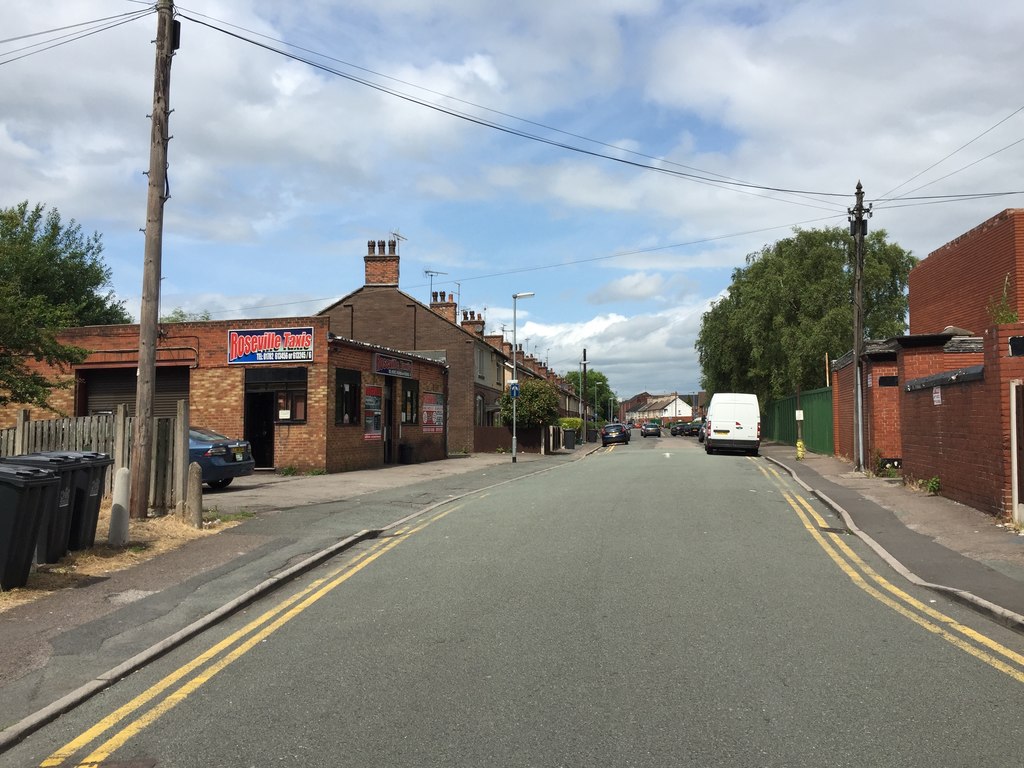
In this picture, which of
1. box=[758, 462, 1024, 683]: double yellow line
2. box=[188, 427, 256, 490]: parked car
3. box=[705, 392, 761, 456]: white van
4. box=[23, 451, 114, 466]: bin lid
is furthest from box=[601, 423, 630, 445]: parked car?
box=[23, 451, 114, 466]: bin lid

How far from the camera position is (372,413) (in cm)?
2616

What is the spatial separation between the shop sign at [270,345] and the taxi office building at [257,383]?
0.03m

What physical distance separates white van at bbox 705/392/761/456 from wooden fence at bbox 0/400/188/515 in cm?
2341

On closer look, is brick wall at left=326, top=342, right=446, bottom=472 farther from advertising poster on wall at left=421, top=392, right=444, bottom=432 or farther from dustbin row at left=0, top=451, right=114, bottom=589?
dustbin row at left=0, top=451, right=114, bottom=589

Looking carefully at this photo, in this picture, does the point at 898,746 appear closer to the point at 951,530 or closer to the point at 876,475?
the point at 951,530

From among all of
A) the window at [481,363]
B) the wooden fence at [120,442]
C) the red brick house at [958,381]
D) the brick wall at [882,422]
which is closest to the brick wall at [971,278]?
the red brick house at [958,381]

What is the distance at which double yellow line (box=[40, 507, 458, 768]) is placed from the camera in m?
4.27

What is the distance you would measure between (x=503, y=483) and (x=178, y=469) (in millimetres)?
9978

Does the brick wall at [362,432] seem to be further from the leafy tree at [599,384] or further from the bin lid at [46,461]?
the leafy tree at [599,384]

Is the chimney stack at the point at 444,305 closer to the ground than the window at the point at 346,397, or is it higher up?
higher up

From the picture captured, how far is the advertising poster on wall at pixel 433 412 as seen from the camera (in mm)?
31566

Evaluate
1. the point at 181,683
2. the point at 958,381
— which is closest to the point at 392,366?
the point at 958,381

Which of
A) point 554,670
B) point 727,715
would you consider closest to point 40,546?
point 554,670

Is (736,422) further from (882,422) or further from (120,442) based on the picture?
(120,442)
